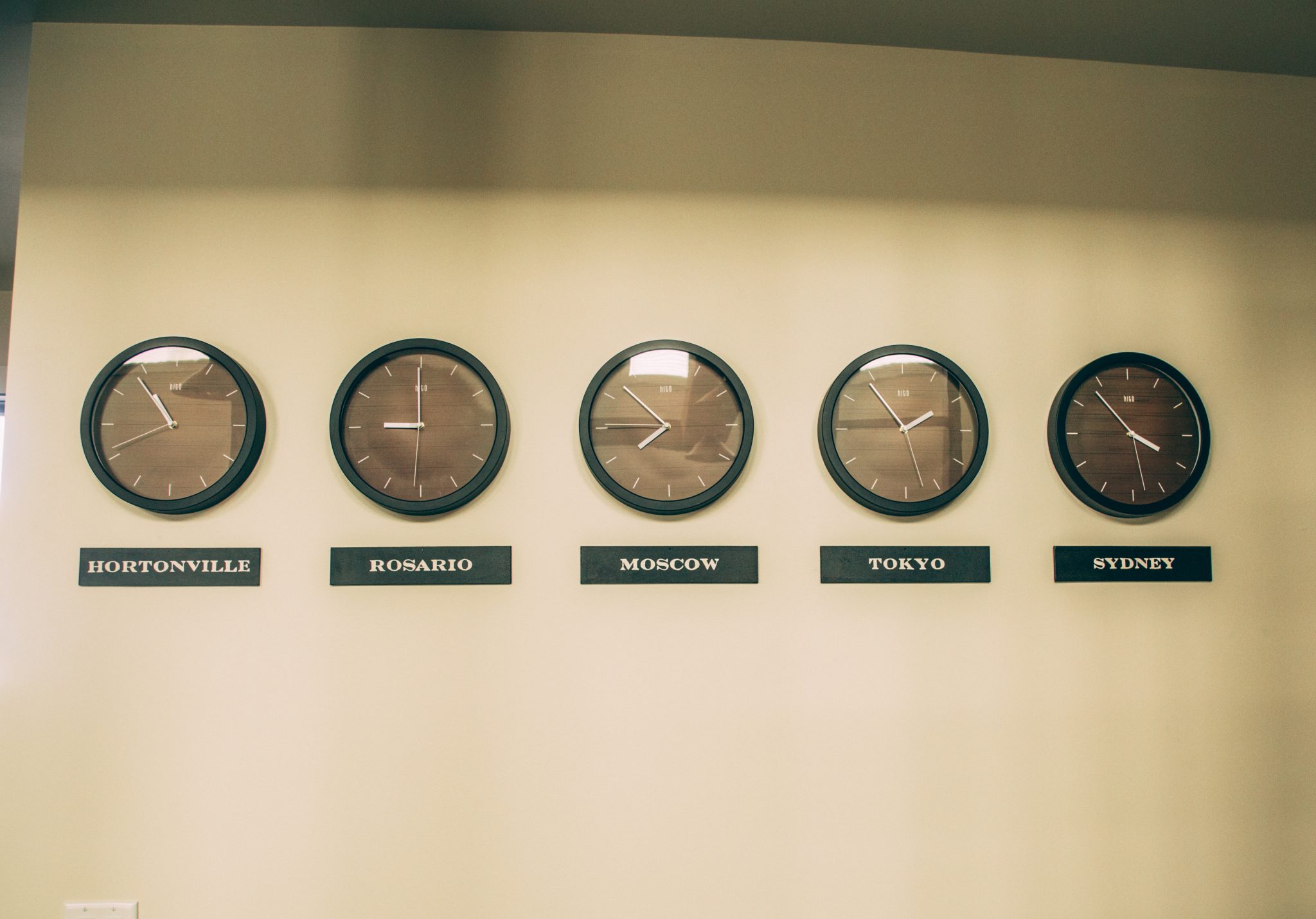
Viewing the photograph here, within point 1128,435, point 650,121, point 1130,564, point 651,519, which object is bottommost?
point 1130,564

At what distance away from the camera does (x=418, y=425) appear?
63.3 inches

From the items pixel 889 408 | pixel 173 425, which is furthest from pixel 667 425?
pixel 173 425

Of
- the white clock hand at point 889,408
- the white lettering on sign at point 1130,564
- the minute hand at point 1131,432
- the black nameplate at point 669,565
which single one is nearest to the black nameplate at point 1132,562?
the white lettering on sign at point 1130,564

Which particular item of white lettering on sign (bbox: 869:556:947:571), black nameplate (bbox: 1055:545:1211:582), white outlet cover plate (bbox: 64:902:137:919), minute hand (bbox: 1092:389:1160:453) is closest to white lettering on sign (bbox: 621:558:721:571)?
white lettering on sign (bbox: 869:556:947:571)

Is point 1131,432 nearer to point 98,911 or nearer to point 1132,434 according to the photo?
point 1132,434

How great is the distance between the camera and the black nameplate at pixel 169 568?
157 centimetres

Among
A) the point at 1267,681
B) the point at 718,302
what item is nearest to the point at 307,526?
the point at 718,302

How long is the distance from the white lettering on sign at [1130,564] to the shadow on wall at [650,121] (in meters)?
0.91

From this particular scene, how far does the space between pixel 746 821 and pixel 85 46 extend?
2468 millimetres

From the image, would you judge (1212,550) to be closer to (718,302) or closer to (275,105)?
(718,302)

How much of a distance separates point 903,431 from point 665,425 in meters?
0.58

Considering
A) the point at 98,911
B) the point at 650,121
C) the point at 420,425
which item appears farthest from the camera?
the point at 650,121

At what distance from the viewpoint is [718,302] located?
5.56 feet

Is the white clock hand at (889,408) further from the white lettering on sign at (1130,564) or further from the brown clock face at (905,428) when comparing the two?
the white lettering on sign at (1130,564)
